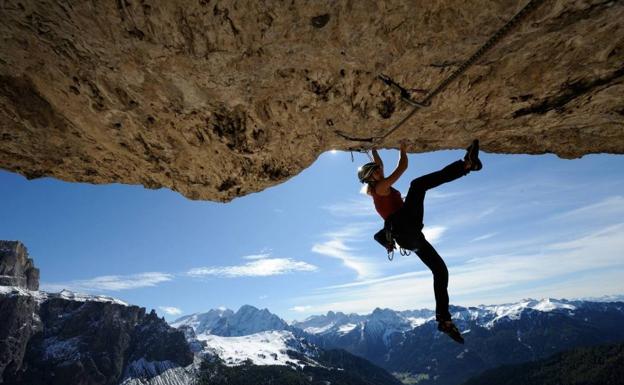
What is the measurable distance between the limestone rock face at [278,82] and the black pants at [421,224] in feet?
5.57

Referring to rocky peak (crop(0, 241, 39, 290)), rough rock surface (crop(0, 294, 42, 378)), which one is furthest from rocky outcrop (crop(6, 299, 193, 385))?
rocky peak (crop(0, 241, 39, 290))

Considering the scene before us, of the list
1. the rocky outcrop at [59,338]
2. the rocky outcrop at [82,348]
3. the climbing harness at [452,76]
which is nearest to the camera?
the climbing harness at [452,76]

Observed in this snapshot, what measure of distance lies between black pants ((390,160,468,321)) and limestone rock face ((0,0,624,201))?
1.70 meters

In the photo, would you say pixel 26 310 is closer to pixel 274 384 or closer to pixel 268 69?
pixel 274 384

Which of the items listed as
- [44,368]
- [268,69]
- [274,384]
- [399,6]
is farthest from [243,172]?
[274,384]

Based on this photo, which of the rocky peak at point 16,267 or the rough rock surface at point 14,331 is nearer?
the rough rock surface at point 14,331

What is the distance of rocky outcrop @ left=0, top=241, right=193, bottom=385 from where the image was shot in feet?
495

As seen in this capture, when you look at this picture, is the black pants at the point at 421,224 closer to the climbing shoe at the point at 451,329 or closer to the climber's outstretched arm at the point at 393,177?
the climbing shoe at the point at 451,329

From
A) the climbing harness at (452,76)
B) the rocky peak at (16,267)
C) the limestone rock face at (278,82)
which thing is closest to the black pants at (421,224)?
the climbing harness at (452,76)

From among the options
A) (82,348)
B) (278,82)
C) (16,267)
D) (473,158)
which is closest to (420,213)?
(473,158)

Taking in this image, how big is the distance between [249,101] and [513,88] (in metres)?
5.19

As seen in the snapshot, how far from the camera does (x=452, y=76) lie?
5.73 m

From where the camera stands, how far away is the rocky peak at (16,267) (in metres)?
172

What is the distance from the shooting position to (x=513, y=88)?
25.3 feet
